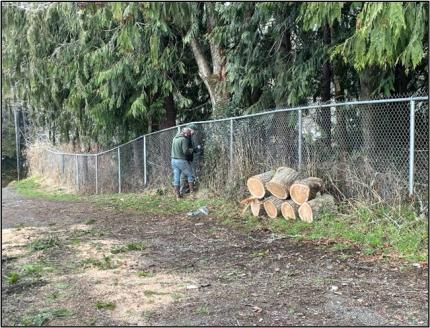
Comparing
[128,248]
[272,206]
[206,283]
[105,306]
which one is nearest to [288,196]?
[272,206]

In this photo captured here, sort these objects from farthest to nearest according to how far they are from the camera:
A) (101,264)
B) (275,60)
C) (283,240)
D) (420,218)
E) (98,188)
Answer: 1. (98,188)
2. (275,60)
3. (283,240)
4. (420,218)
5. (101,264)

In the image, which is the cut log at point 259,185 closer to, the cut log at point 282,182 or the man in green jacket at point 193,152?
the cut log at point 282,182

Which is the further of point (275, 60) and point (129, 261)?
point (275, 60)

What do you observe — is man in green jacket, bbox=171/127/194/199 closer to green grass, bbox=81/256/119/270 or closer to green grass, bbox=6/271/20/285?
green grass, bbox=81/256/119/270

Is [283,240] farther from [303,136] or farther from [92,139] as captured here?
[92,139]

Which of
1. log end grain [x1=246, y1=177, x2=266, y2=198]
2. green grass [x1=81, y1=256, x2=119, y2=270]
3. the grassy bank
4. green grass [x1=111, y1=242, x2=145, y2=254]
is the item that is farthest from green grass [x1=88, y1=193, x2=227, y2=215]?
green grass [x1=81, y1=256, x2=119, y2=270]

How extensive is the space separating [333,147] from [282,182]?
1354mm

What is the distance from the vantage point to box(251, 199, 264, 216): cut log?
847 centimetres

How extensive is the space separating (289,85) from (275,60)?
41.1 inches

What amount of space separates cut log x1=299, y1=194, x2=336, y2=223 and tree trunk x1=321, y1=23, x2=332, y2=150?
1419 mm

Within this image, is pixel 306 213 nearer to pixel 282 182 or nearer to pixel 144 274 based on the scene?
pixel 282 182

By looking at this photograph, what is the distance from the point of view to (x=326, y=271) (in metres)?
5.34

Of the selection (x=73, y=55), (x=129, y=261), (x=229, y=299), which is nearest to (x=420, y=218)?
(x=229, y=299)

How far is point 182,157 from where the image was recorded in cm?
1191
